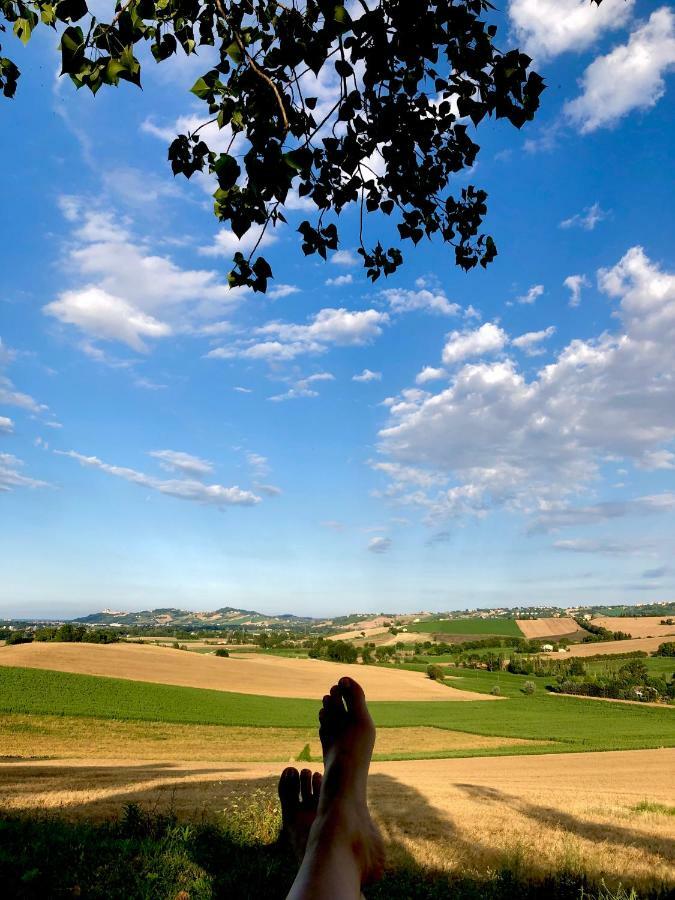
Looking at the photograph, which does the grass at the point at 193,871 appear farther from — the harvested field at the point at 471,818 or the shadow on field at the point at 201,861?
the harvested field at the point at 471,818

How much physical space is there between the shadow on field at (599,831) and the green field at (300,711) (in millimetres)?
22978

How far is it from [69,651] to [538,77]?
60.7 meters

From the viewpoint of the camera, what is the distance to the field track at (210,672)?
48344 mm

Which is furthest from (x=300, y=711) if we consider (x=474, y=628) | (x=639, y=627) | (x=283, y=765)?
(x=639, y=627)

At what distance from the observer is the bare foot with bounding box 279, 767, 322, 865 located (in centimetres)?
325

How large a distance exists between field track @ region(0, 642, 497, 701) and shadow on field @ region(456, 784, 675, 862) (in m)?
41.3

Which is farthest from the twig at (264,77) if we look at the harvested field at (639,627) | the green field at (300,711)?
the harvested field at (639,627)

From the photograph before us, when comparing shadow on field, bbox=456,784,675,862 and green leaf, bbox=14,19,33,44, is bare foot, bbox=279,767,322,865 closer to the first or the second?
green leaf, bbox=14,19,33,44

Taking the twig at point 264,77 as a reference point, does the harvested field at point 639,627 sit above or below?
below

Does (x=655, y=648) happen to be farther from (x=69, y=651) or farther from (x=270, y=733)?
(x=69, y=651)

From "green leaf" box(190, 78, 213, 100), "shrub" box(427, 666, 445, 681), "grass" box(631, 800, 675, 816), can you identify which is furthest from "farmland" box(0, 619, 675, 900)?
"green leaf" box(190, 78, 213, 100)

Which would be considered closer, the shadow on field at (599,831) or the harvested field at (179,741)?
the shadow on field at (599,831)

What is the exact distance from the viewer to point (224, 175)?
248 cm

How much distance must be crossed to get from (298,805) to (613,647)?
317 feet
